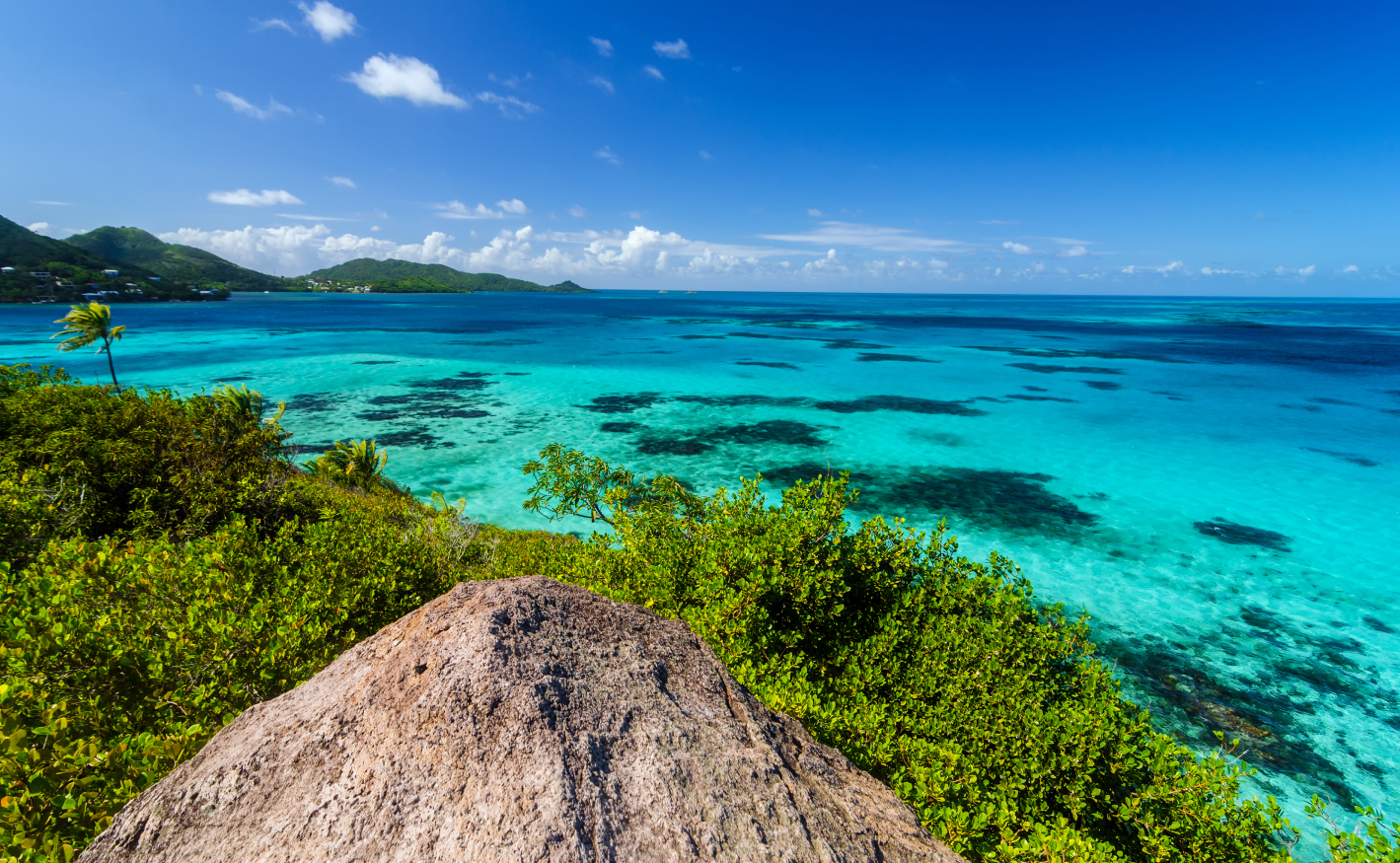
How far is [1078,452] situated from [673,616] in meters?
30.2

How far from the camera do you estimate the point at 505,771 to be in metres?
3.43

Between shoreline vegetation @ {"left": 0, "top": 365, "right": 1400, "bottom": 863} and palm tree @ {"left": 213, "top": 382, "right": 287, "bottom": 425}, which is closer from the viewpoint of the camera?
shoreline vegetation @ {"left": 0, "top": 365, "right": 1400, "bottom": 863}

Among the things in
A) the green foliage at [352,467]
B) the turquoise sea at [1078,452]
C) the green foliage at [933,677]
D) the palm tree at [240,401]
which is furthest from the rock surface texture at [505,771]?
the green foliage at [352,467]

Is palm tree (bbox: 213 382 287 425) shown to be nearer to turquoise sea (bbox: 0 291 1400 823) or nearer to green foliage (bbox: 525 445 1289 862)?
turquoise sea (bbox: 0 291 1400 823)

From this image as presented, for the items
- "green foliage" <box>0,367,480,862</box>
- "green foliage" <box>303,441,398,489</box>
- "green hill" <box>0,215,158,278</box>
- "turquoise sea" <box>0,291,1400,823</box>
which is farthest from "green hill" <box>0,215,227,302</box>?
"green foliage" <box>0,367,480,862</box>

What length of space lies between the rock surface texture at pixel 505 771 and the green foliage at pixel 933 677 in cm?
172

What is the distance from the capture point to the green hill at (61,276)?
121 meters

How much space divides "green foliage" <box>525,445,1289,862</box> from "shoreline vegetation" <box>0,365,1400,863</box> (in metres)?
0.03

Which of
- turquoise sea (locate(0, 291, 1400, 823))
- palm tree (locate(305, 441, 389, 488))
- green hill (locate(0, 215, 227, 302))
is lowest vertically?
turquoise sea (locate(0, 291, 1400, 823))

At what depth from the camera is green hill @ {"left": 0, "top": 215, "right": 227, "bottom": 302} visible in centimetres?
12114

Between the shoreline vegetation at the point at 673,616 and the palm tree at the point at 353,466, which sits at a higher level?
the shoreline vegetation at the point at 673,616

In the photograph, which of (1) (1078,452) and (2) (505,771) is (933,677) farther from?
(1) (1078,452)

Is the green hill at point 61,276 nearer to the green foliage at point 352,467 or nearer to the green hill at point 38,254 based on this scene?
the green hill at point 38,254

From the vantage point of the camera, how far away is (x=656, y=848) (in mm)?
3344
